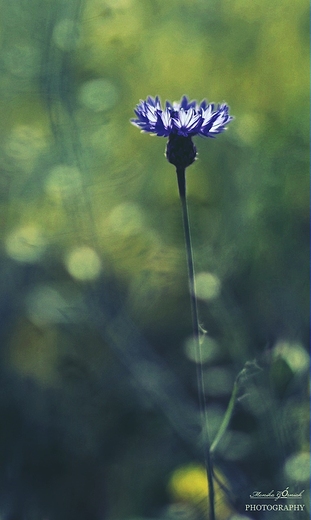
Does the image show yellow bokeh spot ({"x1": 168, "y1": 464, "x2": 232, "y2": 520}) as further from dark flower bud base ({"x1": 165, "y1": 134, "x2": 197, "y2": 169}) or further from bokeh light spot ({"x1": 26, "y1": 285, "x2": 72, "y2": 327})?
dark flower bud base ({"x1": 165, "y1": 134, "x2": 197, "y2": 169})

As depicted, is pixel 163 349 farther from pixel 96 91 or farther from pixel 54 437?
pixel 96 91

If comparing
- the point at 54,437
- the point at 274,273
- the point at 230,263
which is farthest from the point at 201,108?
the point at 54,437

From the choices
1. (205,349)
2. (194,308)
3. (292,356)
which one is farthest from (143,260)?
(194,308)

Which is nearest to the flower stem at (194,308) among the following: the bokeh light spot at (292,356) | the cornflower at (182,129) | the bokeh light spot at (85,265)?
the cornflower at (182,129)

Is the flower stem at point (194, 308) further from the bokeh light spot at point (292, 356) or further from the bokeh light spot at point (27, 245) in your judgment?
the bokeh light spot at point (27, 245)

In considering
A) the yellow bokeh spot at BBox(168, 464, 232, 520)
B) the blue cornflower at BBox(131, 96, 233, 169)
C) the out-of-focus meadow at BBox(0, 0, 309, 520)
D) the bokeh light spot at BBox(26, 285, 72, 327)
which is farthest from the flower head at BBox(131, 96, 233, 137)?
the yellow bokeh spot at BBox(168, 464, 232, 520)

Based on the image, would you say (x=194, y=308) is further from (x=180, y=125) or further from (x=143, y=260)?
(x=143, y=260)
